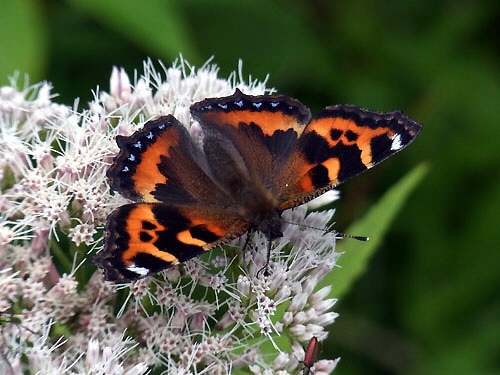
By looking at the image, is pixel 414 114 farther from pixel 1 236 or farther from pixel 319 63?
pixel 1 236

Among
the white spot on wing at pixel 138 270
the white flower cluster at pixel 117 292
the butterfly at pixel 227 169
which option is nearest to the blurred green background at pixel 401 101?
the butterfly at pixel 227 169

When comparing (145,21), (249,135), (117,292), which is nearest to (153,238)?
(117,292)

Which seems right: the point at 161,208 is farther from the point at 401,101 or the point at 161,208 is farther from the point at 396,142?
the point at 401,101

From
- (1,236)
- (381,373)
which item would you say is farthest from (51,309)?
(381,373)

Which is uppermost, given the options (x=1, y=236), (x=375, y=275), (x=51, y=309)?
(x=375, y=275)

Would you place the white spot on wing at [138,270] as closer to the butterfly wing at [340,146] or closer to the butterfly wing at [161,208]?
the butterfly wing at [161,208]

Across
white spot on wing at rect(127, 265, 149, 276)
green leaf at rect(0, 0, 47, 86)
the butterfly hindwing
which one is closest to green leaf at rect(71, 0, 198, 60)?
green leaf at rect(0, 0, 47, 86)
